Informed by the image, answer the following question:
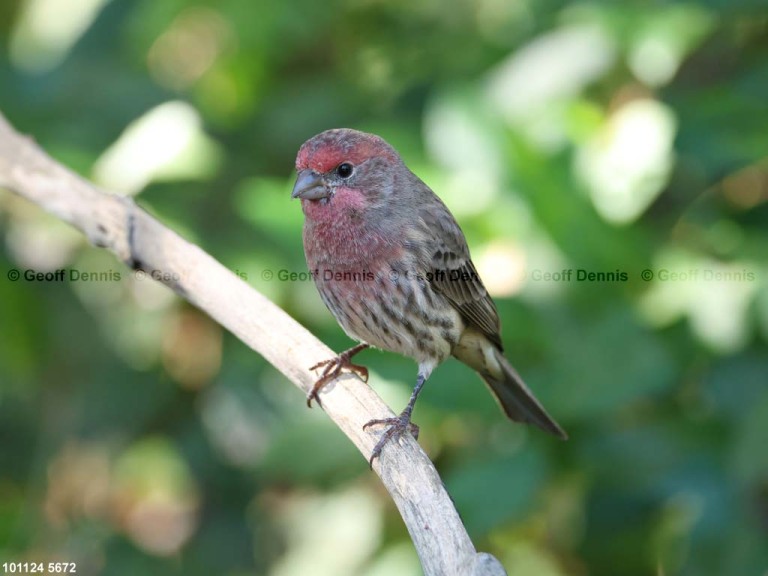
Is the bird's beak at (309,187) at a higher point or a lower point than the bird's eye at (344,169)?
lower

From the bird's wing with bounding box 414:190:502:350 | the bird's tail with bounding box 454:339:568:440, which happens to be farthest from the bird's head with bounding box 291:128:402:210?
the bird's tail with bounding box 454:339:568:440

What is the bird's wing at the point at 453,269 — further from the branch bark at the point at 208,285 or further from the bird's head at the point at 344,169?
the branch bark at the point at 208,285

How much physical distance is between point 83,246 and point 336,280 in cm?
148

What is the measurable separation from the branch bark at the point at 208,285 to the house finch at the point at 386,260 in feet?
1.13

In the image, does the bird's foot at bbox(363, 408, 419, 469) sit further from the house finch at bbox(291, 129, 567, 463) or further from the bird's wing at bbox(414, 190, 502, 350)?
the bird's wing at bbox(414, 190, 502, 350)

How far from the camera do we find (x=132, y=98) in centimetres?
425

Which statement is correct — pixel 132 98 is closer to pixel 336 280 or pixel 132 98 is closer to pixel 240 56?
A: pixel 240 56

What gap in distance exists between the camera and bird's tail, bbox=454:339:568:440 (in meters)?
3.27

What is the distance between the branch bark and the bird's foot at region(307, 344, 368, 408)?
1.2 inches

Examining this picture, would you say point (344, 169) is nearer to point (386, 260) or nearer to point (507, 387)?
point (386, 260)

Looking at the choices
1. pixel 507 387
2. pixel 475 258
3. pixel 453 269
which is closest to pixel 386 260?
pixel 453 269

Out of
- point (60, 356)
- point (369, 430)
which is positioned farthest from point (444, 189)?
point (60, 356)

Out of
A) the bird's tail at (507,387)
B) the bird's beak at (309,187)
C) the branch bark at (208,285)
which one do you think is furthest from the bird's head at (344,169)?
the bird's tail at (507,387)

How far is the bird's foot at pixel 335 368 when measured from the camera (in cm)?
283
